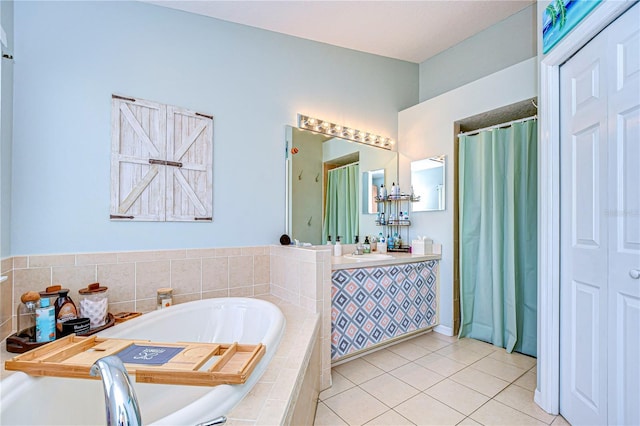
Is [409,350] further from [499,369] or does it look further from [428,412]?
[428,412]

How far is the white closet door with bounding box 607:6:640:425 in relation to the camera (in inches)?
49.1

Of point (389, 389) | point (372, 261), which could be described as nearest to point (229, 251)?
point (372, 261)

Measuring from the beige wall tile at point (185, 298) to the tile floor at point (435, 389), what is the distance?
1146mm

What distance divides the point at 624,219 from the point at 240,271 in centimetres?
234

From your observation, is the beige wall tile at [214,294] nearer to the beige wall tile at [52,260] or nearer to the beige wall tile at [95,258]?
the beige wall tile at [95,258]

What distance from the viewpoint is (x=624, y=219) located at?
130 centimetres

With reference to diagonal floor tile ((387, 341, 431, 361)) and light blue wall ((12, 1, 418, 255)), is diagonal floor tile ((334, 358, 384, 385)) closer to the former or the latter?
diagonal floor tile ((387, 341, 431, 361))

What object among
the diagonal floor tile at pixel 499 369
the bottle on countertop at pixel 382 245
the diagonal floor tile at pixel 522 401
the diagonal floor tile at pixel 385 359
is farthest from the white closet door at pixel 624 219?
the bottle on countertop at pixel 382 245

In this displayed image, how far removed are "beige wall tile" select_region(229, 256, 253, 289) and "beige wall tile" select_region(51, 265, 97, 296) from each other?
875 mm

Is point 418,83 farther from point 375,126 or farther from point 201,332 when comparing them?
point 201,332

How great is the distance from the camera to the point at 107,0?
6.23ft

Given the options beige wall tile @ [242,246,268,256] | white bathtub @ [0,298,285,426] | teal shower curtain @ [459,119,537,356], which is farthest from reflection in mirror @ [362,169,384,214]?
white bathtub @ [0,298,285,426]

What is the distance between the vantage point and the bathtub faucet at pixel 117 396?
21.2 inches

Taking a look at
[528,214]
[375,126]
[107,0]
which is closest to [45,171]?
[107,0]
